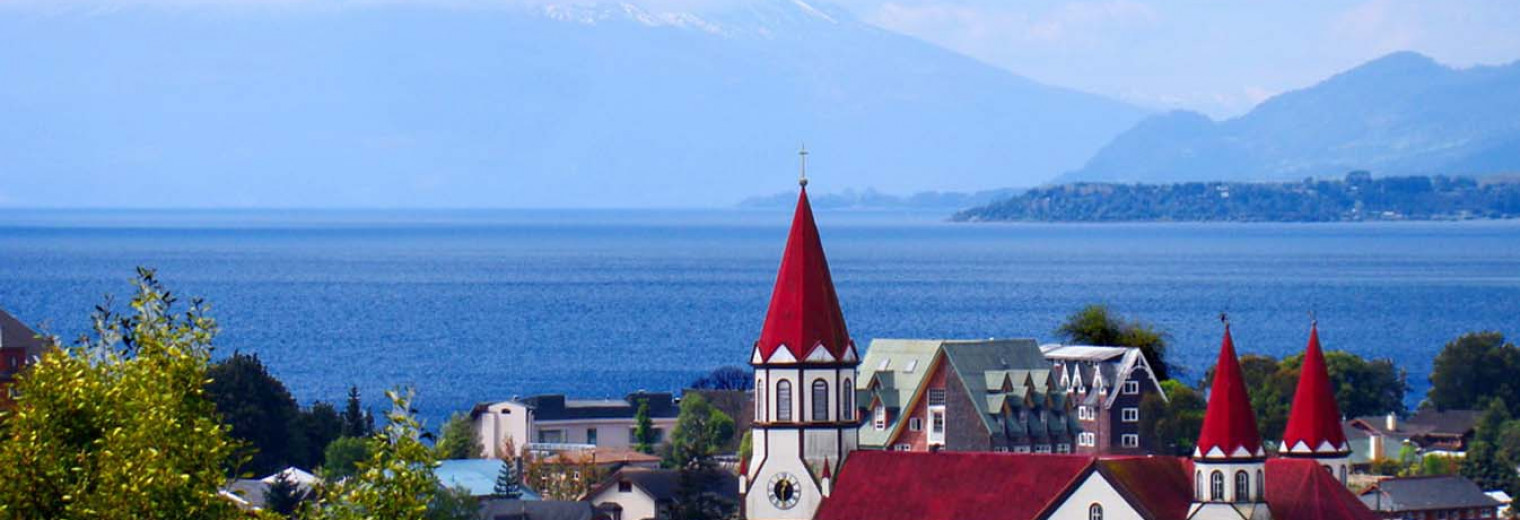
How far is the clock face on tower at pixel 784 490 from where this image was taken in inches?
2275

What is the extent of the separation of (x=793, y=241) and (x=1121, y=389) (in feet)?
83.7

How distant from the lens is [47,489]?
27.9 meters

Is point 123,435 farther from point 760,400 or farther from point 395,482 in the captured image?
point 760,400

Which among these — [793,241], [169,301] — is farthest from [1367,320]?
[169,301]

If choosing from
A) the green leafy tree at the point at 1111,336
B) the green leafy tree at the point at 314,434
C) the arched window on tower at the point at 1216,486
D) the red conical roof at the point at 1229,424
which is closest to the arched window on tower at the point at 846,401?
the red conical roof at the point at 1229,424

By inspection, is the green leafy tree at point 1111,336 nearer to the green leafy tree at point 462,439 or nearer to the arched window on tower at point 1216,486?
the green leafy tree at point 462,439

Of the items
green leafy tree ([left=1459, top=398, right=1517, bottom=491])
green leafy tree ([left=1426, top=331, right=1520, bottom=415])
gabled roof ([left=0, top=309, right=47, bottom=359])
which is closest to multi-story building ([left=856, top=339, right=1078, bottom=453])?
green leafy tree ([left=1459, top=398, right=1517, bottom=491])

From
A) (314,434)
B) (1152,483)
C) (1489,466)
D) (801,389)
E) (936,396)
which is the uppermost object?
(801,389)

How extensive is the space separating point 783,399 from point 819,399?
70 centimetres

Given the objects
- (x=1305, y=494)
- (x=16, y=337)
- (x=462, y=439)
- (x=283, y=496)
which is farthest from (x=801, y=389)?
(x=462, y=439)

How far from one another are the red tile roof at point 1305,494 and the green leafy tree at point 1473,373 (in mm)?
53047

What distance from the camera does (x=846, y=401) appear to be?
57750mm

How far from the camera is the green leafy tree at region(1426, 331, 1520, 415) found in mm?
107750

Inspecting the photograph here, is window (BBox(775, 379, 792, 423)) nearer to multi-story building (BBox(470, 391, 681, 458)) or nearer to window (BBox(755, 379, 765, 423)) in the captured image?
window (BBox(755, 379, 765, 423))
